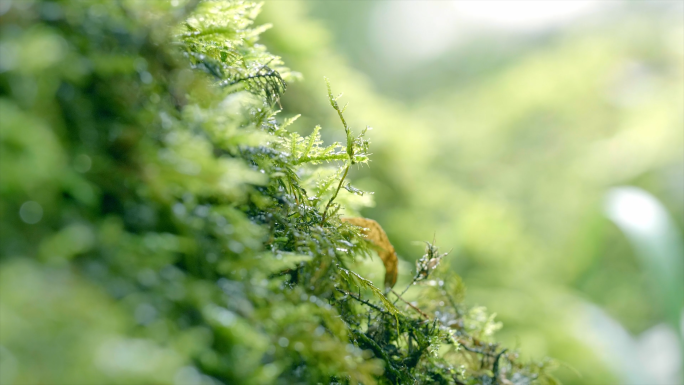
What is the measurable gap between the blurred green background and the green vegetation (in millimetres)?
367

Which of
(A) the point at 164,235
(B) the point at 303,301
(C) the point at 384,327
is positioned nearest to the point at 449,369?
(C) the point at 384,327

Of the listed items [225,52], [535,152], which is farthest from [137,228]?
[535,152]

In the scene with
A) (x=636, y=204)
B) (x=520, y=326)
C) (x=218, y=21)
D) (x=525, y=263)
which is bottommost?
(x=218, y=21)

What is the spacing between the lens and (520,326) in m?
1.55

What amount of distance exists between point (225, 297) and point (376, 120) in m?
1.49

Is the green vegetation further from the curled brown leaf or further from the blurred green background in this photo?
the blurred green background

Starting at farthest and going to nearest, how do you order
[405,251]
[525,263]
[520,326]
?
1. [525,263]
2. [520,326]
3. [405,251]

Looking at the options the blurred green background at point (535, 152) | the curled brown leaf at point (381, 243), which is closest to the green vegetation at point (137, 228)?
the curled brown leaf at point (381, 243)

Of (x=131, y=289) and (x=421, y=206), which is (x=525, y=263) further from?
(x=131, y=289)

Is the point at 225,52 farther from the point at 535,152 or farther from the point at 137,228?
the point at 535,152

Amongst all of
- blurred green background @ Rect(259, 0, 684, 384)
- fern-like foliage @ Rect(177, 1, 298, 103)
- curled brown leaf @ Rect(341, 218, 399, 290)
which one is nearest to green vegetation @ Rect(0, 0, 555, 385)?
fern-like foliage @ Rect(177, 1, 298, 103)

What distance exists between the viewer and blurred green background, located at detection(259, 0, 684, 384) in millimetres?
1533

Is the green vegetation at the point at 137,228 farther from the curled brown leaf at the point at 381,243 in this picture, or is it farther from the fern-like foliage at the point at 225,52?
the curled brown leaf at the point at 381,243

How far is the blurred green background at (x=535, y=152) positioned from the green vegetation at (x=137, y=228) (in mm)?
367
